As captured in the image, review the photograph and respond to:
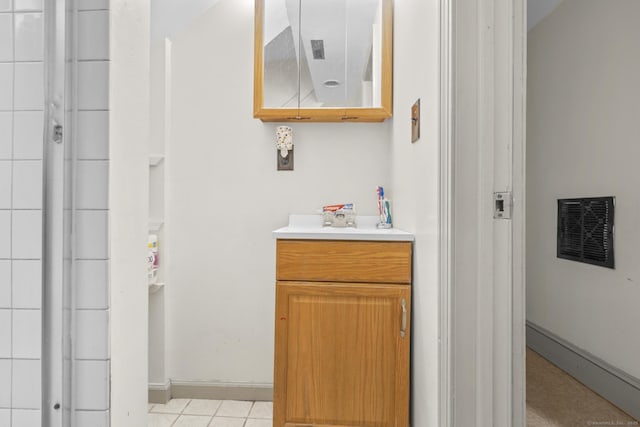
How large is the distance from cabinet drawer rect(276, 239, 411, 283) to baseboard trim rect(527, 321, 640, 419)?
3.81 feet

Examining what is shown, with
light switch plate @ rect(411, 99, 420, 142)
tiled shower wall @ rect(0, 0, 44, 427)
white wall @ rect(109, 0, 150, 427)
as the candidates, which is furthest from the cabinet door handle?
tiled shower wall @ rect(0, 0, 44, 427)

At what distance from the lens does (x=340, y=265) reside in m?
1.45

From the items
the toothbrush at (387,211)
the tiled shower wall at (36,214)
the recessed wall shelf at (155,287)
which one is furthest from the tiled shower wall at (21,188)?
the toothbrush at (387,211)

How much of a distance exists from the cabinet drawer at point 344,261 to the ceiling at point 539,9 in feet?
6.13

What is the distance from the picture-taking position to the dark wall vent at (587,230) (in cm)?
181

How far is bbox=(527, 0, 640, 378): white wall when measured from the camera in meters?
1.72

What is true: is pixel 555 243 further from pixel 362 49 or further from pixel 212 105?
pixel 212 105

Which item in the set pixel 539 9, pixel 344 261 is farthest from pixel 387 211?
pixel 539 9

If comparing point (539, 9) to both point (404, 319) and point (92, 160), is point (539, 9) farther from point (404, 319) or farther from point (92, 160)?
point (92, 160)

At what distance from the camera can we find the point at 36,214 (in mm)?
872

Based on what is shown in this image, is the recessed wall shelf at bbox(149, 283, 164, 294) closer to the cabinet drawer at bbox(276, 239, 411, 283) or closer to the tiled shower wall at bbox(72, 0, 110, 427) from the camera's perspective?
the cabinet drawer at bbox(276, 239, 411, 283)

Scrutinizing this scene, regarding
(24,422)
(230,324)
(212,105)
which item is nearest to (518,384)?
(24,422)

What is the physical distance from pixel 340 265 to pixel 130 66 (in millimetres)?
932

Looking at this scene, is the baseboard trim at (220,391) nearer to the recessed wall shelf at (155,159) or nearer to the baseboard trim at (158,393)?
the baseboard trim at (158,393)
